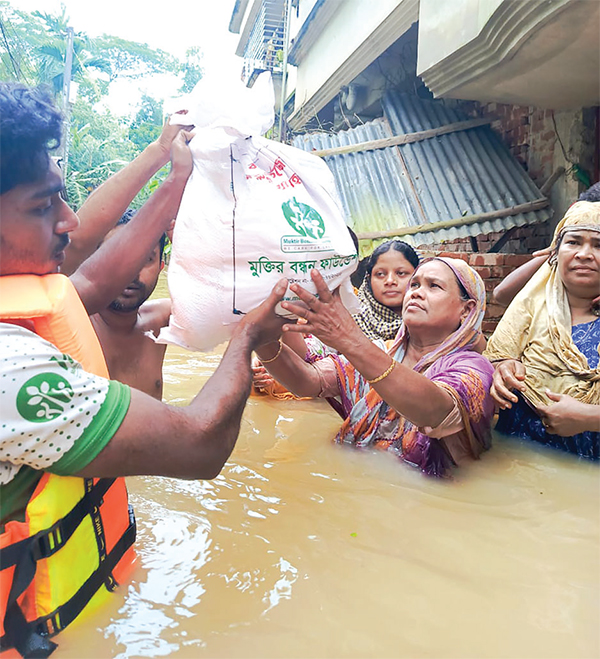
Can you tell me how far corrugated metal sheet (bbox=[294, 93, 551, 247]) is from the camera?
5488 millimetres

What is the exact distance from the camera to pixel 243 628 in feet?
5.10

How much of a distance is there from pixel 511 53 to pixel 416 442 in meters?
3.02

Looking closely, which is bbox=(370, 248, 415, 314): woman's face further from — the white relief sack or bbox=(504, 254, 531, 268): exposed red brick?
the white relief sack

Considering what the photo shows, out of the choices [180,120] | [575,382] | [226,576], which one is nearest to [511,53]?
[575,382]

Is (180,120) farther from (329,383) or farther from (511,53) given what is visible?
(511,53)

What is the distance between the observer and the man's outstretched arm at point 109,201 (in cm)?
212

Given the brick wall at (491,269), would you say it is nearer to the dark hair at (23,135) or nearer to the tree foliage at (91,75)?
the dark hair at (23,135)

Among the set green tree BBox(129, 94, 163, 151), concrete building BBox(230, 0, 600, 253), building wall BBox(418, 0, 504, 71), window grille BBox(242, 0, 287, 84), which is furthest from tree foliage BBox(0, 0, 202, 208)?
Answer: building wall BBox(418, 0, 504, 71)

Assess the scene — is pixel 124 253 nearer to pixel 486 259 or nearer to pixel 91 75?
pixel 486 259

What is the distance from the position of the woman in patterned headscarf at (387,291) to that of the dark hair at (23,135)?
286cm

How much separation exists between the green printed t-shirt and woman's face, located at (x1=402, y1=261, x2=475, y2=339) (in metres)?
1.88

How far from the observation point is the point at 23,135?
1281mm

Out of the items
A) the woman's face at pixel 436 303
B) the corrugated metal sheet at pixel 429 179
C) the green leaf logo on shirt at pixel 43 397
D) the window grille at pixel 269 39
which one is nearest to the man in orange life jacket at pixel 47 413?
the green leaf logo on shirt at pixel 43 397

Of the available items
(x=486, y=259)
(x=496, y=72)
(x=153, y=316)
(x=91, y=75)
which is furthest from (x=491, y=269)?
(x=91, y=75)
